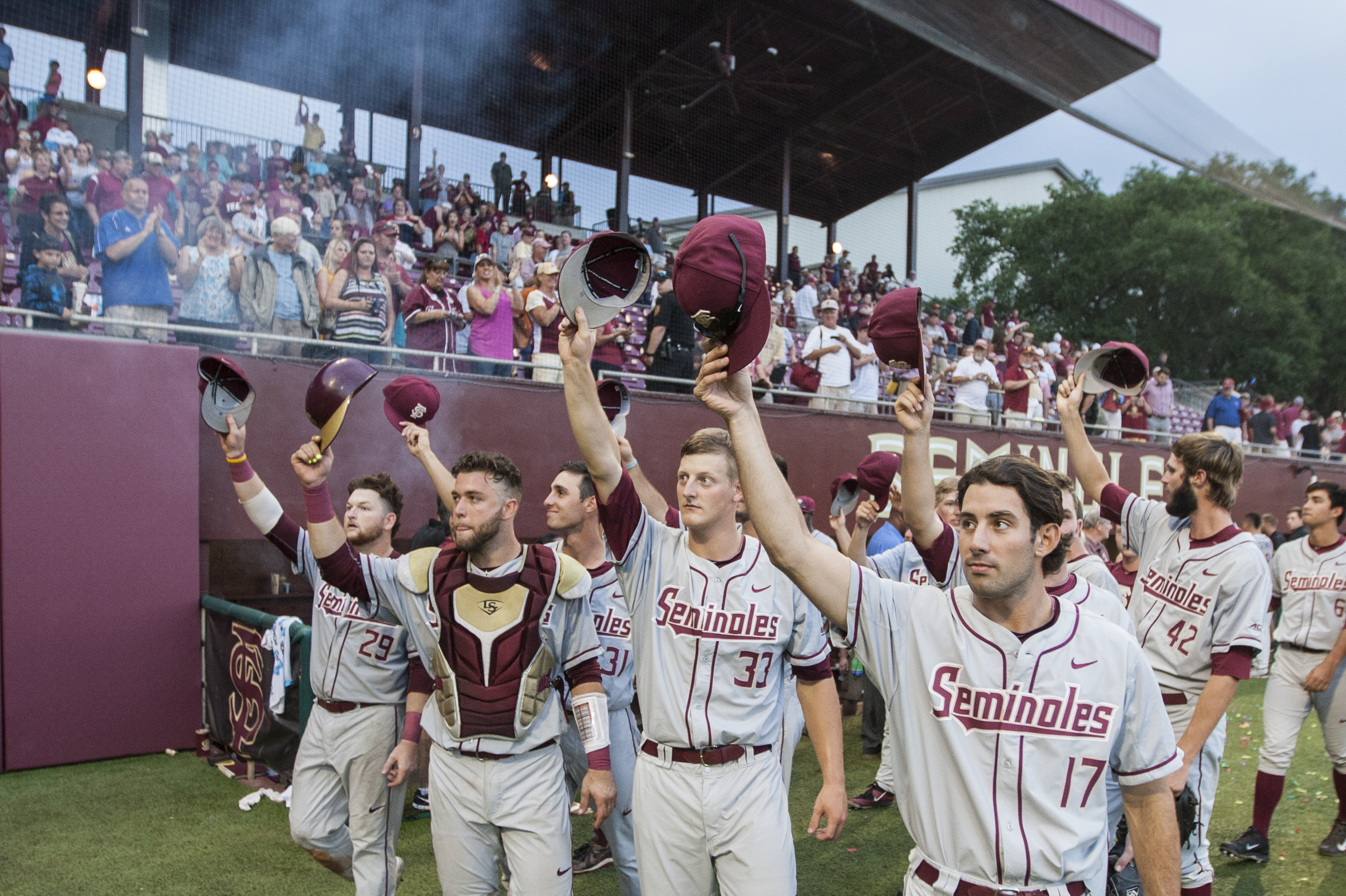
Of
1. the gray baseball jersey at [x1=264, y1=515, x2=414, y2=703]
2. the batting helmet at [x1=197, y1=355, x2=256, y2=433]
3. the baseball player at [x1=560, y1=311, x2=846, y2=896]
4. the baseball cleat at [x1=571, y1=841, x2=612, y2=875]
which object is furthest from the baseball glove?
the batting helmet at [x1=197, y1=355, x2=256, y2=433]

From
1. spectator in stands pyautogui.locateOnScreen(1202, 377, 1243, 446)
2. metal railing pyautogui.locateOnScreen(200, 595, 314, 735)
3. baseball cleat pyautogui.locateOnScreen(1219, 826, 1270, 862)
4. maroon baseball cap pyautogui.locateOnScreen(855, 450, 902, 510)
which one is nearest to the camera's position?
maroon baseball cap pyautogui.locateOnScreen(855, 450, 902, 510)

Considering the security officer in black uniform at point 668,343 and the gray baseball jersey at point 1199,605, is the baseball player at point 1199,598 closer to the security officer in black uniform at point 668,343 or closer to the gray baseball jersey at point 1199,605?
the gray baseball jersey at point 1199,605

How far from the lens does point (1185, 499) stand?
4508 mm

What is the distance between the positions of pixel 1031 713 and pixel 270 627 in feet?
18.6

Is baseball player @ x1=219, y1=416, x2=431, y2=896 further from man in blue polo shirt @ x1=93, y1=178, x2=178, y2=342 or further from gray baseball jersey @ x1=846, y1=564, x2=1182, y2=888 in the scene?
man in blue polo shirt @ x1=93, y1=178, x2=178, y2=342

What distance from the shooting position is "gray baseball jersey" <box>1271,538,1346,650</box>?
20.1 feet

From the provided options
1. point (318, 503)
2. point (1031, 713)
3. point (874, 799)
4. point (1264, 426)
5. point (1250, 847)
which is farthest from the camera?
point (1264, 426)

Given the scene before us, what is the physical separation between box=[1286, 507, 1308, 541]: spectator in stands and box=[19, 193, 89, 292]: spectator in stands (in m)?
9.80

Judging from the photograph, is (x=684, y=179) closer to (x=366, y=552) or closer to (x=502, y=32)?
(x=502, y=32)

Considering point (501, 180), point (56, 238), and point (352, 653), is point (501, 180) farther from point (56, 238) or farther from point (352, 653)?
point (352, 653)

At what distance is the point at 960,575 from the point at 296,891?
381 cm

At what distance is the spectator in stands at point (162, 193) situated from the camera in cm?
898

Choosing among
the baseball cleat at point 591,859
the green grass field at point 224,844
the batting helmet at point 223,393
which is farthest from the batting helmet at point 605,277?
the baseball cleat at point 591,859

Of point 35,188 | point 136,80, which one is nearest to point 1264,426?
point 136,80
